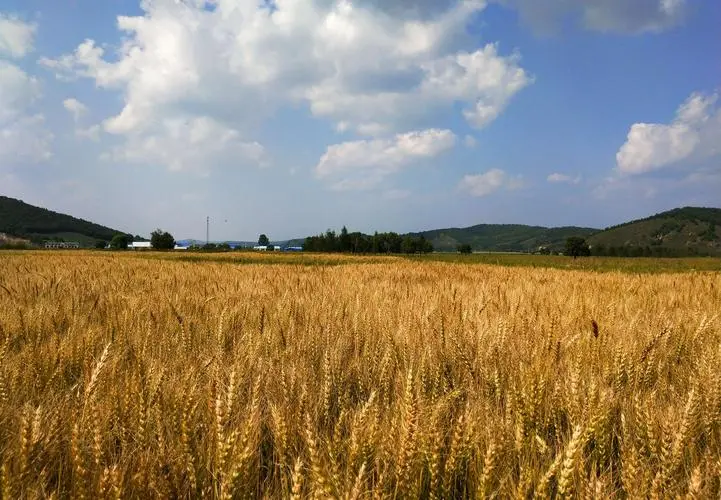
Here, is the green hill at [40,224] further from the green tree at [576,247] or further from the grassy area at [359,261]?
the green tree at [576,247]

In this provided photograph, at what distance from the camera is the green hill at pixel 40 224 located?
520ft

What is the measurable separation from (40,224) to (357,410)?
211m

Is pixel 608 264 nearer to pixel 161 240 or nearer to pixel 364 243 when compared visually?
pixel 364 243

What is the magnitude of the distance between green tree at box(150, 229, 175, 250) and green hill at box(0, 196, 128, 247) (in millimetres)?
66060

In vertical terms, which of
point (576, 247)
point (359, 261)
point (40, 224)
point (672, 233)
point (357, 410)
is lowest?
point (359, 261)

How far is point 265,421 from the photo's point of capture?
1.62 metres

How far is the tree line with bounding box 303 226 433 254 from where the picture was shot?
117 meters

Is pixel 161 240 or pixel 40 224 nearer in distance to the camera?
pixel 161 240

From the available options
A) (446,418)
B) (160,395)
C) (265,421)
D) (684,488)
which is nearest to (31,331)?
(160,395)

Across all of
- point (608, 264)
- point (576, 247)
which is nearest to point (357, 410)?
point (608, 264)

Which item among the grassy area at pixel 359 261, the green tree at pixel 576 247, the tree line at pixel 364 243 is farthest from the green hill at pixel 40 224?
the green tree at pixel 576 247

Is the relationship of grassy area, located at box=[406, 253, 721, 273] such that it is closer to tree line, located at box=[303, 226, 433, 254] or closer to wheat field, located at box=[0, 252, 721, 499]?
wheat field, located at box=[0, 252, 721, 499]

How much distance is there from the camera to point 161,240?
379ft

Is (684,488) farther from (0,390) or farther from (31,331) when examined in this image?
(31,331)
